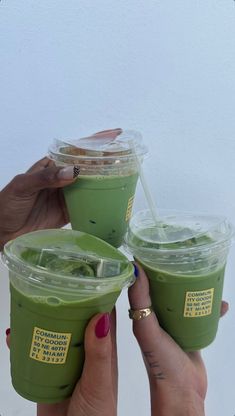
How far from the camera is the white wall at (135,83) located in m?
1.14

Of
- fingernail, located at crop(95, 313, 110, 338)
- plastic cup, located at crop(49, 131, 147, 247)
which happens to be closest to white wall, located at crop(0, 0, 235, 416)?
plastic cup, located at crop(49, 131, 147, 247)

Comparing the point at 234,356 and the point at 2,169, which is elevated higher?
the point at 2,169

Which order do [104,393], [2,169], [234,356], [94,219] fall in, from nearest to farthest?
[104,393] < [94,219] < [2,169] < [234,356]

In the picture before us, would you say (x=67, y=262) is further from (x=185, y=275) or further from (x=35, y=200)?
(x=35, y=200)

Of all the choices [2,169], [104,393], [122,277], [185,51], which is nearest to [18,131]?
[2,169]

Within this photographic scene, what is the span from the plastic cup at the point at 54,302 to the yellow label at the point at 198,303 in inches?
6.2

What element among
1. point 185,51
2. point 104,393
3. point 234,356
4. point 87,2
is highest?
point 87,2

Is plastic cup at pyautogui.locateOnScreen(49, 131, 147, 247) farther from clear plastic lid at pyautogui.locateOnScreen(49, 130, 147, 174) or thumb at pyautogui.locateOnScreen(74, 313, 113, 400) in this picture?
thumb at pyautogui.locateOnScreen(74, 313, 113, 400)

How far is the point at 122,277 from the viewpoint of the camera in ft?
2.36

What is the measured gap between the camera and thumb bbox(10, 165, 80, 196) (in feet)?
2.88

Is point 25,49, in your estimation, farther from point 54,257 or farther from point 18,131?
point 54,257

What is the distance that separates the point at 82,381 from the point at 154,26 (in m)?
0.91

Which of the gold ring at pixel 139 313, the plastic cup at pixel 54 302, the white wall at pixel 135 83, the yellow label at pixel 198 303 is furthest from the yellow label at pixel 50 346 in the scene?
the white wall at pixel 135 83

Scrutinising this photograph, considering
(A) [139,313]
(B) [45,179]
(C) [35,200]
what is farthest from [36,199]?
(A) [139,313]
